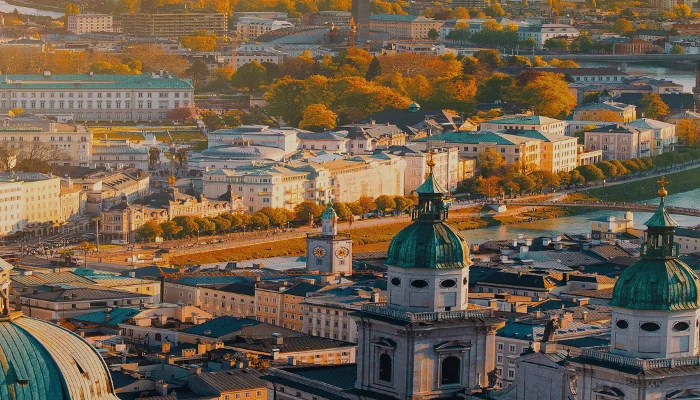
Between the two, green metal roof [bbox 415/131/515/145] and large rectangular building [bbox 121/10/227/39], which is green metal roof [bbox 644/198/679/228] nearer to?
green metal roof [bbox 415/131/515/145]

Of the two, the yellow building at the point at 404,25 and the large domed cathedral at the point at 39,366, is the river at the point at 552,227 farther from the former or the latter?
the yellow building at the point at 404,25

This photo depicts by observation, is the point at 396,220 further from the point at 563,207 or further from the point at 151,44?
the point at 151,44

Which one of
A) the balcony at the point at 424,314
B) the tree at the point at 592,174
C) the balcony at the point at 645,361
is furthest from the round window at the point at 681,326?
the tree at the point at 592,174

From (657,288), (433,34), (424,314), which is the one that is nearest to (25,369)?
(657,288)

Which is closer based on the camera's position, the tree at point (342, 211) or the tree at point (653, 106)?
the tree at point (342, 211)

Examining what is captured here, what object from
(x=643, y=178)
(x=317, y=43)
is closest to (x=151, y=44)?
(x=317, y=43)

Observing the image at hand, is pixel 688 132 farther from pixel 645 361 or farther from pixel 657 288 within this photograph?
pixel 645 361
